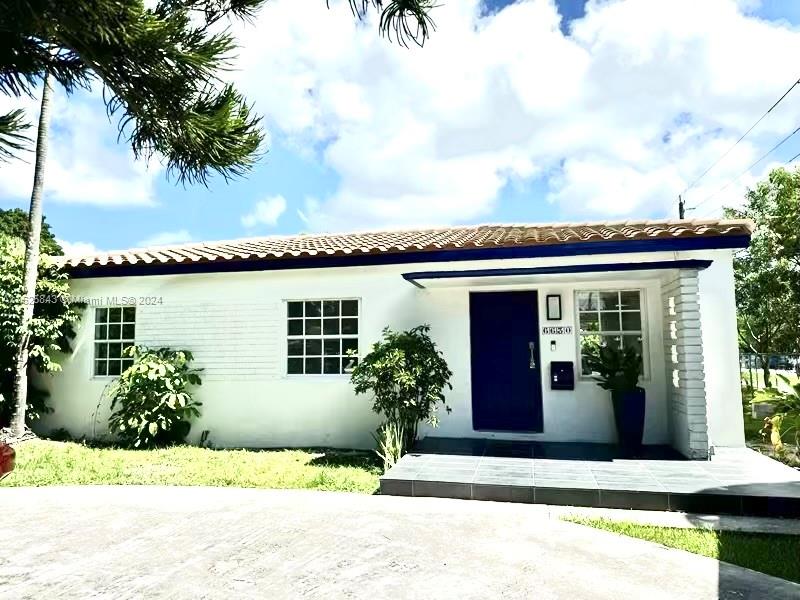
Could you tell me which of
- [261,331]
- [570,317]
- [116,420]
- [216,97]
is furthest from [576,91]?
[116,420]

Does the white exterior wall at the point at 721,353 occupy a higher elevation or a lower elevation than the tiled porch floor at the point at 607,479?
higher

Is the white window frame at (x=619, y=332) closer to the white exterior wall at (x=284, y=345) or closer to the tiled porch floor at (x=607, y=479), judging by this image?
the white exterior wall at (x=284, y=345)

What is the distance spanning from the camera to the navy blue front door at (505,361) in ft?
28.1

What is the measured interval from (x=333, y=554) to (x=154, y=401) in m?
6.05

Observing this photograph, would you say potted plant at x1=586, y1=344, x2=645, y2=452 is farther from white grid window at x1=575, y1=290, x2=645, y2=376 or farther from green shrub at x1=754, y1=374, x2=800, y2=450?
green shrub at x1=754, y1=374, x2=800, y2=450

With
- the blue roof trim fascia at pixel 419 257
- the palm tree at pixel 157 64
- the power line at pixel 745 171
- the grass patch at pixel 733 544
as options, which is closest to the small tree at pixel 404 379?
the blue roof trim fascia at pixel 419 257

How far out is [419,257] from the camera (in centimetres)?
872

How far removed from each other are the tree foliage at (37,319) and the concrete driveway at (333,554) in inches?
192

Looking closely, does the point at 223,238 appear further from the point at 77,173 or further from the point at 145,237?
the point at 77,173

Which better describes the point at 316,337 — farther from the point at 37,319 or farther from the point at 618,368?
the point at 37,319

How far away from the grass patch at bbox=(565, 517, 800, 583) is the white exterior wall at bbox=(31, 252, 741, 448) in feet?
11.5

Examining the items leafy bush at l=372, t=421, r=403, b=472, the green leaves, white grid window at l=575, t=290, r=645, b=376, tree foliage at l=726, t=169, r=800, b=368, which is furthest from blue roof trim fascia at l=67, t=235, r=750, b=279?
tree foliage at l=726, t=169, r=800, b=368

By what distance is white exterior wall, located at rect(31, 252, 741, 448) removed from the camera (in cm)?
833

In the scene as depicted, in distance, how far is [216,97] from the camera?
21.0 ft
